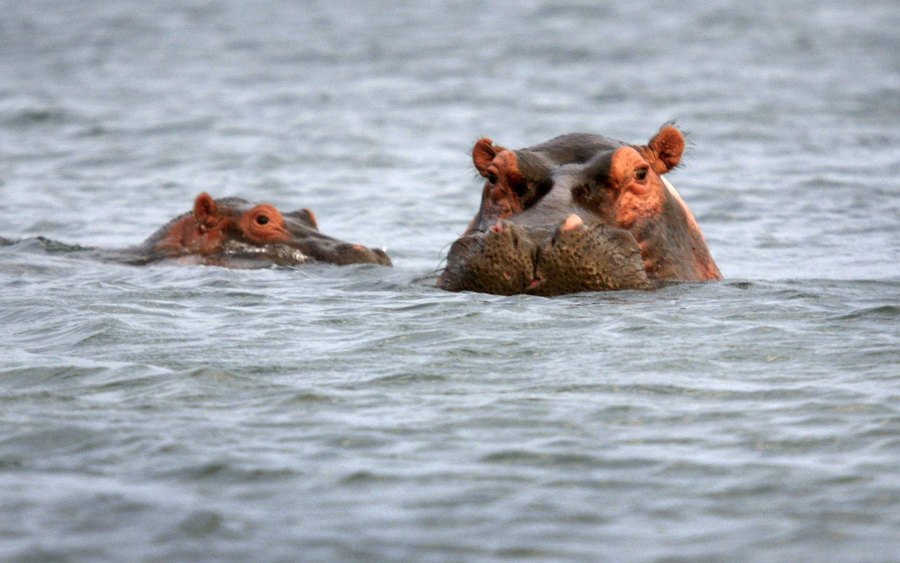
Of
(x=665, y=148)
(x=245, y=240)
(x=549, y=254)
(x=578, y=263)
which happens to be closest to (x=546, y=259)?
(x=549, y=254)

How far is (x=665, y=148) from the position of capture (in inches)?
390

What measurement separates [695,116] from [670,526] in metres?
Result: 19.1

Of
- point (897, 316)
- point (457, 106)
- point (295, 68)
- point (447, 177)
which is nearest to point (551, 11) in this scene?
point (295, 68)

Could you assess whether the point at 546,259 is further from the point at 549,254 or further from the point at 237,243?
the point at 237,243

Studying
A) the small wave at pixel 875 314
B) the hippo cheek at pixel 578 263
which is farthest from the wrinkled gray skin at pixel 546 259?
the small wave at pixel 875 314

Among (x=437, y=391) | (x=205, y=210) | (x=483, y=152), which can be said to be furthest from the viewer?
(x=205, y=210)

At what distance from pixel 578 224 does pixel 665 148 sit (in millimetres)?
1712

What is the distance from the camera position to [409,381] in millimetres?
7020

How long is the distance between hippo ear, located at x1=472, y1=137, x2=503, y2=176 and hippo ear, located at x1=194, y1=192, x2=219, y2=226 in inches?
139

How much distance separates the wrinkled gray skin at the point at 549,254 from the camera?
333 inches

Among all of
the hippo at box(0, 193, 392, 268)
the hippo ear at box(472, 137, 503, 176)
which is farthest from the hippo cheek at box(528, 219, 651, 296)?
the hippo at box(0, 193, 392, 268)

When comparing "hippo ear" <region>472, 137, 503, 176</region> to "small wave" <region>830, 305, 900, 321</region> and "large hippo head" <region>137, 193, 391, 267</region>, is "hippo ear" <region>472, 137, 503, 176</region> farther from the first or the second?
"small wave" <region>830, 305, 900, 321</region>

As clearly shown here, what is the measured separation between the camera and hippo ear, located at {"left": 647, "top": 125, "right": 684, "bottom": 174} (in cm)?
984

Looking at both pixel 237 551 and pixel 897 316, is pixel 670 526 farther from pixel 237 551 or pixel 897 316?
pixel 897 316
